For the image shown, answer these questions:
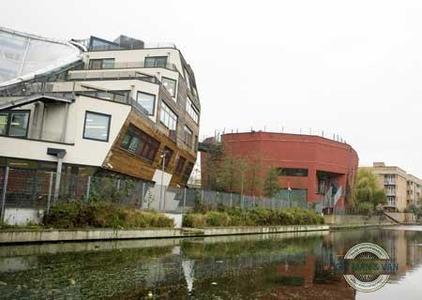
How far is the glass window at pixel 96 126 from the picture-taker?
28344 millimetres

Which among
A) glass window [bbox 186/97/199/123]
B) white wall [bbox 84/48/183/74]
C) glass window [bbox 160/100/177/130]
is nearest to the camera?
glass window [bbox 160/100/177/130]

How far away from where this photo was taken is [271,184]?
191 feet

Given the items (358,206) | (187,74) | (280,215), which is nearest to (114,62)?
(187,74)

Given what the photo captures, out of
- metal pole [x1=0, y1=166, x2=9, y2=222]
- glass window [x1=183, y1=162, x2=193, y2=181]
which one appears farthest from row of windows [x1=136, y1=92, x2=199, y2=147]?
metal pole [x1=0, y1=166, x2=9, y2=222]

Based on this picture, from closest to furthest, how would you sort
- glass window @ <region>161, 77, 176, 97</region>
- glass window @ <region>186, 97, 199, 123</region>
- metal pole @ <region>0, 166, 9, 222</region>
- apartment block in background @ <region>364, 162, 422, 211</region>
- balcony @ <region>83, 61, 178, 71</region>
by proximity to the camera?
metal pole @ <region>0, 166, 9, 222</region>, glass window @ <region>161, 77, 176, 97</region>, balcony @ <region>83, 61, 178, 71</region>, glass window @ <region>186, 97, 199, 123</region>, apartment block in background @ <region>364, 162, 422, 211</region>

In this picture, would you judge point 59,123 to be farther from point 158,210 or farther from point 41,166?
point 158,210

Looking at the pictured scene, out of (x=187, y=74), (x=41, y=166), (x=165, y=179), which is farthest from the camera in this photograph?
(x=187, y=74)

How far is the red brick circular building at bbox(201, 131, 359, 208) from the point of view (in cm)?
6781

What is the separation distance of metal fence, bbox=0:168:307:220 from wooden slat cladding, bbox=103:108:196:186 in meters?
3.78

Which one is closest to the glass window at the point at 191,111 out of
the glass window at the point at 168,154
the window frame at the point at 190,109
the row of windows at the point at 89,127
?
the window frame at the point at 190,109

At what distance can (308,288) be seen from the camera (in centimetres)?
1090

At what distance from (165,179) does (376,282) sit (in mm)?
29326
